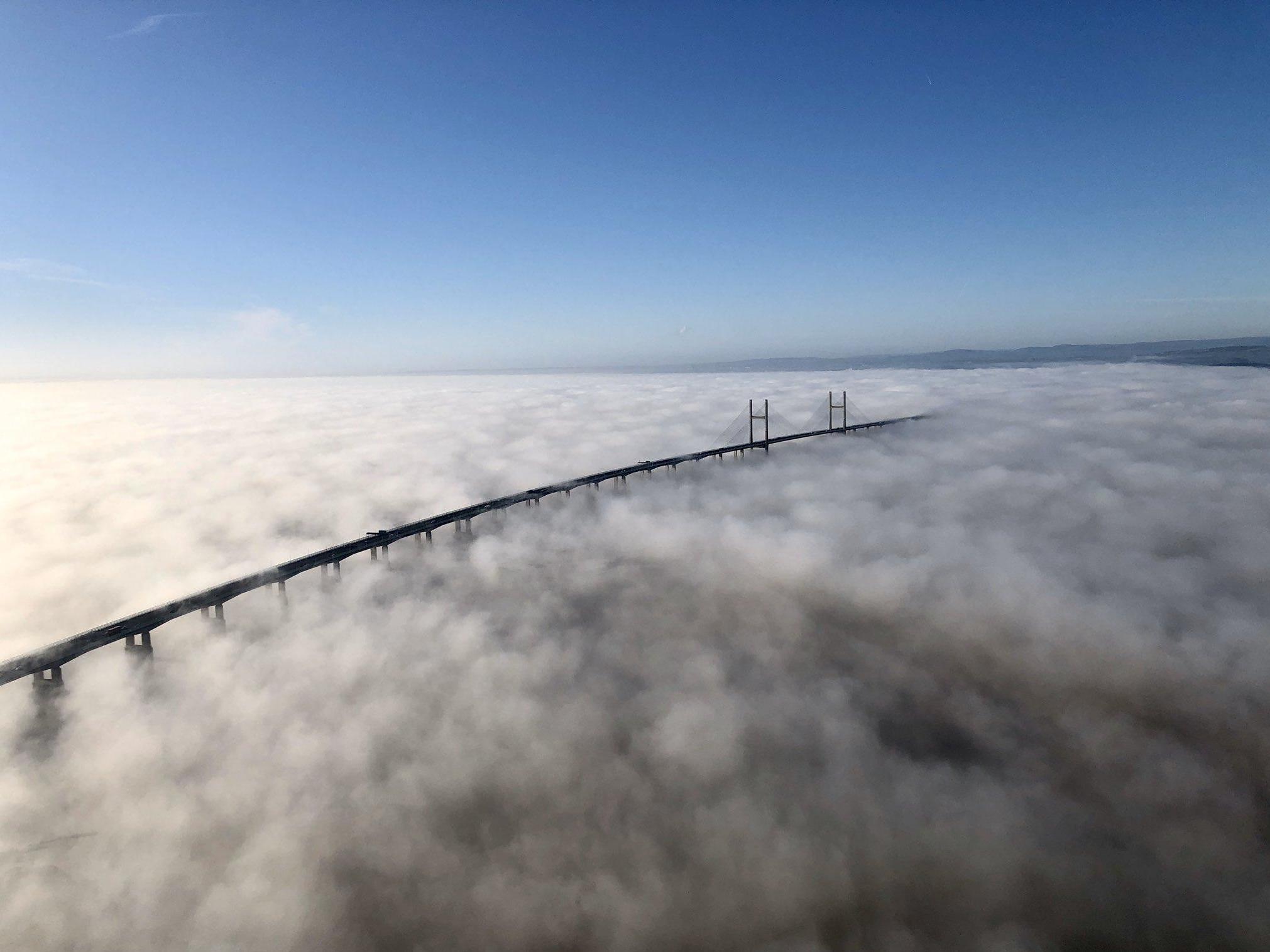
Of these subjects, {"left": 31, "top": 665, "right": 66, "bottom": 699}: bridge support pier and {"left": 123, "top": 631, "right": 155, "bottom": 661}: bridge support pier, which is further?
{"left": 123, "top": 631, "right": 155, "bottom": 661}: bridge support pier

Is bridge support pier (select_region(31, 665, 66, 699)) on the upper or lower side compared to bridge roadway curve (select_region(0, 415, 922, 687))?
lower

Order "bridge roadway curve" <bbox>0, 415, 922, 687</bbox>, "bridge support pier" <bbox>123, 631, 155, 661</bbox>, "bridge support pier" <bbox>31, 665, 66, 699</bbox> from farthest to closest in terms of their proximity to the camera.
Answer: "bridge support pier" <bbox>123, 631, 155, 661</bbox>, "bridge support pier" <bbox>31, 665, 66, 699</bbox>, "bridge roadway curve" <bbox>0, 415, 922, 687</bbox>

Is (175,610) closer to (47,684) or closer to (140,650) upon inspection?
(140,650)

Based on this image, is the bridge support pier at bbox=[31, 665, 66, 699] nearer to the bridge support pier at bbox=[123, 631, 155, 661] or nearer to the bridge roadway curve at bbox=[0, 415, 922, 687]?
the bridge roadway curve at bbox=[0, 415, 922, 687]

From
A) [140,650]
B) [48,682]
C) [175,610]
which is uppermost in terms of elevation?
[175,610]

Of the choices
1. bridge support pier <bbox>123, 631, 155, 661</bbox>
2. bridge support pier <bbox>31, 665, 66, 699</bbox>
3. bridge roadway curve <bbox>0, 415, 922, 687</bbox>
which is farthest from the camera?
bridge support pier <bbox>123, 631, 155, 661</bbox>

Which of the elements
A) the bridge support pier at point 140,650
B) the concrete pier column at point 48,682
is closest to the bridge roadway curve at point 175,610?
the concrete pier column at point 48,682

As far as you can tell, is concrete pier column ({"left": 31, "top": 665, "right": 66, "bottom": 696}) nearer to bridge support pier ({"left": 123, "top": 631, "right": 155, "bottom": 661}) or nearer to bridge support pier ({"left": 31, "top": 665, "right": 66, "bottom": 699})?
bridge support pier ({"left": 31, "top": 665, "right": 66, "bottom": 699})

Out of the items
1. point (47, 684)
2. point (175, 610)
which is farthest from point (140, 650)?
point (47, 684)

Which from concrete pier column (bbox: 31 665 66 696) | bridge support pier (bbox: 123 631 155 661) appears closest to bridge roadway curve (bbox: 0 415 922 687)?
concrete pier column (bbox: 31 665 66 696)

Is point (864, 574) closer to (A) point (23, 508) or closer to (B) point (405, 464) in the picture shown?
(B) point (405, 464)

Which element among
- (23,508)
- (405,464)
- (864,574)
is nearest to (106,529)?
(23,508)
